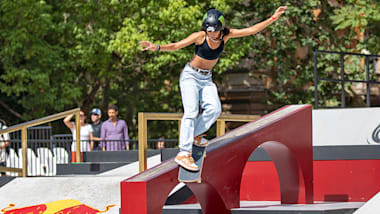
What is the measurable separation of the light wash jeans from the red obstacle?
15.4 inches

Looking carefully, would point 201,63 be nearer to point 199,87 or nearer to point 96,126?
point 199,87

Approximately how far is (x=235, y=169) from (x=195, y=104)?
1414 mm

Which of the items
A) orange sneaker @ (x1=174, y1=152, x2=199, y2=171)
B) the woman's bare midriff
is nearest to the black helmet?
the woman's bare midriff

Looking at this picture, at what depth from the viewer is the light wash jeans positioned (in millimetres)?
5934

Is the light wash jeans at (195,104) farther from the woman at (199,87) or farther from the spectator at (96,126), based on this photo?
the spectator at (96,126)

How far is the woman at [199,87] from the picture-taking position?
19.5 feet

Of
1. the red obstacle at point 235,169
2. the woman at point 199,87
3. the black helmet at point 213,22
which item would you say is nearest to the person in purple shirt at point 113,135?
the red obstacle at point 235,169

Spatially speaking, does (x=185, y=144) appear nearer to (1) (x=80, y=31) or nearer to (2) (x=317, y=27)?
(1) (x=80, y=31)

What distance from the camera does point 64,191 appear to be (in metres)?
8.93

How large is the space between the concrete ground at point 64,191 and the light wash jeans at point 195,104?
2.47m

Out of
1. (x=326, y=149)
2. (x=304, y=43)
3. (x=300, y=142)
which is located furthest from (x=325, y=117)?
(x=304, y=43)

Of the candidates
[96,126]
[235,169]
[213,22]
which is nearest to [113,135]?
[96,126]

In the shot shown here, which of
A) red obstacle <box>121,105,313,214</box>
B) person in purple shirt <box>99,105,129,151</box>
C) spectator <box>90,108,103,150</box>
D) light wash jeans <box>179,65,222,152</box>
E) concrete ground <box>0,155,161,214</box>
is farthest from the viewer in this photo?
spectator <box>90,108,103,150</box>

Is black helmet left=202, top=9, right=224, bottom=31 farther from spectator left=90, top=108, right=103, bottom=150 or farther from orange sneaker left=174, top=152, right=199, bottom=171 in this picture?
spectator left=90, top=108, right=103, bottom=150
